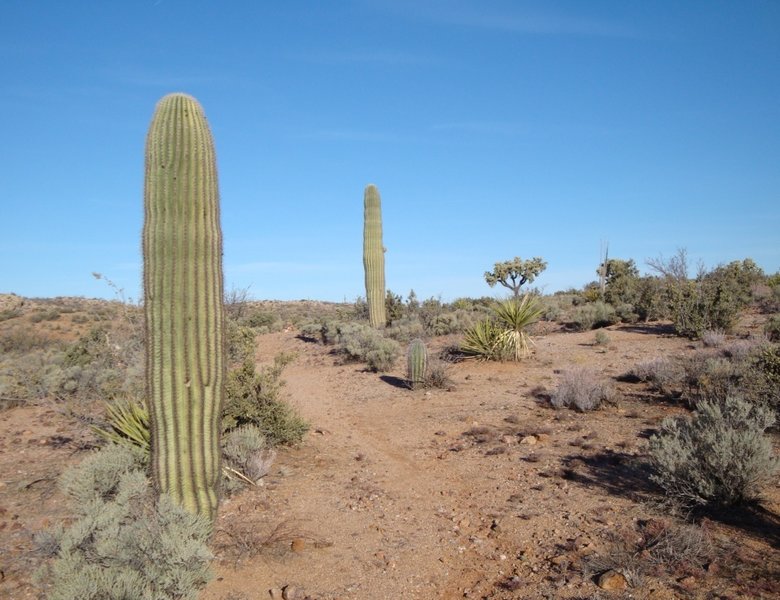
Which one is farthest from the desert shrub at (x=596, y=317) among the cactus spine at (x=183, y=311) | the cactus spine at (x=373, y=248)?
the cactus spine at (x=183, y=311)

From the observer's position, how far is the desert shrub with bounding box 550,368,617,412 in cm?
873

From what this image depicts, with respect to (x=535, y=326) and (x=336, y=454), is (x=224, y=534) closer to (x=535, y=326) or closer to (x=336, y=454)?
(x=336, y=454)

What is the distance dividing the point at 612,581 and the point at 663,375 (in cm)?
627

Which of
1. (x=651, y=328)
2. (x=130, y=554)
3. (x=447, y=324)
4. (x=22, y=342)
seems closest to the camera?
(x=130, y=554)

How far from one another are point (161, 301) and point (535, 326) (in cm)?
1646

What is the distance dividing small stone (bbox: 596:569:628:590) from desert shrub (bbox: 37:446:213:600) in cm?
257

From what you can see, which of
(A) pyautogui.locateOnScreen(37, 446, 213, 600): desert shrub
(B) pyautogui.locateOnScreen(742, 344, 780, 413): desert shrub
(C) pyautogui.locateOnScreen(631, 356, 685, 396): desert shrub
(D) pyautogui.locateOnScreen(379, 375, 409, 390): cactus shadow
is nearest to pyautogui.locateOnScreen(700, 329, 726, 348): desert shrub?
(C) pyautogui.locateOnScreen(631, 356, 685, 396): desert shrub

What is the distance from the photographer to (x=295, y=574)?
4441 mm

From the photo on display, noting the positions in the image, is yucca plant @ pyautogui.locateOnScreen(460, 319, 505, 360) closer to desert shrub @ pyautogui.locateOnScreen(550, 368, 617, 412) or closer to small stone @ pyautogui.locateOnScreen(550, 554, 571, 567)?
desert shrub @ pyautogui.locateOnScreen(550, 368, 617, 412)

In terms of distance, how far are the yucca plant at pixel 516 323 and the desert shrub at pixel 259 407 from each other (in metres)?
6.95

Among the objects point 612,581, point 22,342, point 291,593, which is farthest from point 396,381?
point 22,342

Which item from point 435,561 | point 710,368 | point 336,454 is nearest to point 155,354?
point 435,561

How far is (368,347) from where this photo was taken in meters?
15.7

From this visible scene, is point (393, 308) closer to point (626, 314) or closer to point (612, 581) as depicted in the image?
point (626, 314)
